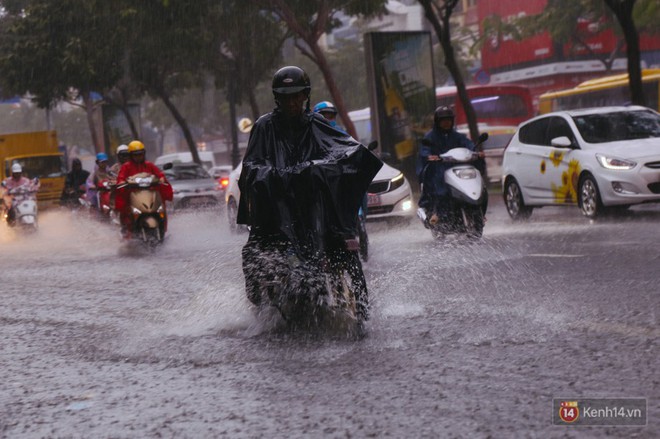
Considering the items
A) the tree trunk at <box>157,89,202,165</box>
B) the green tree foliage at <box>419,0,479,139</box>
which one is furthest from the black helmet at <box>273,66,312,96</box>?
the tree trunk at <box>157,89,202,165</box>

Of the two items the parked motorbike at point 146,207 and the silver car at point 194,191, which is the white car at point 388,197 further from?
the silver car at point 194,191

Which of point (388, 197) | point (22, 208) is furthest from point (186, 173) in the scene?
point (388, 197)

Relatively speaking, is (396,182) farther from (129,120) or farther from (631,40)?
(129,120)

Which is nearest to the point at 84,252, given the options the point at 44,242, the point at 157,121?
the point at 44,242

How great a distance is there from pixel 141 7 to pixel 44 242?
1494 centimetres

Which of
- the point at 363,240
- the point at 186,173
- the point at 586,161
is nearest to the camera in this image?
the point at 363,240

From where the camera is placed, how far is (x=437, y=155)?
43.0ft

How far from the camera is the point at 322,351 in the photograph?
6273 millimetres

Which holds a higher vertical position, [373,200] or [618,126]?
[618,126]

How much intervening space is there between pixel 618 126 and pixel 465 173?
13.2 feet

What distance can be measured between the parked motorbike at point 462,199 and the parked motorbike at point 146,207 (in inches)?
165

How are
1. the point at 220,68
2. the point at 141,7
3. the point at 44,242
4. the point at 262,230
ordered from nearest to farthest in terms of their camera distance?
the point at 262,230, the point at 44,242, the point at 141,7, the point at 220,68

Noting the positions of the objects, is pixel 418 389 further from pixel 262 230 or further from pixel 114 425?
pixel 262 230

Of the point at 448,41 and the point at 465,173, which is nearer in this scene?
the point at 465,173
